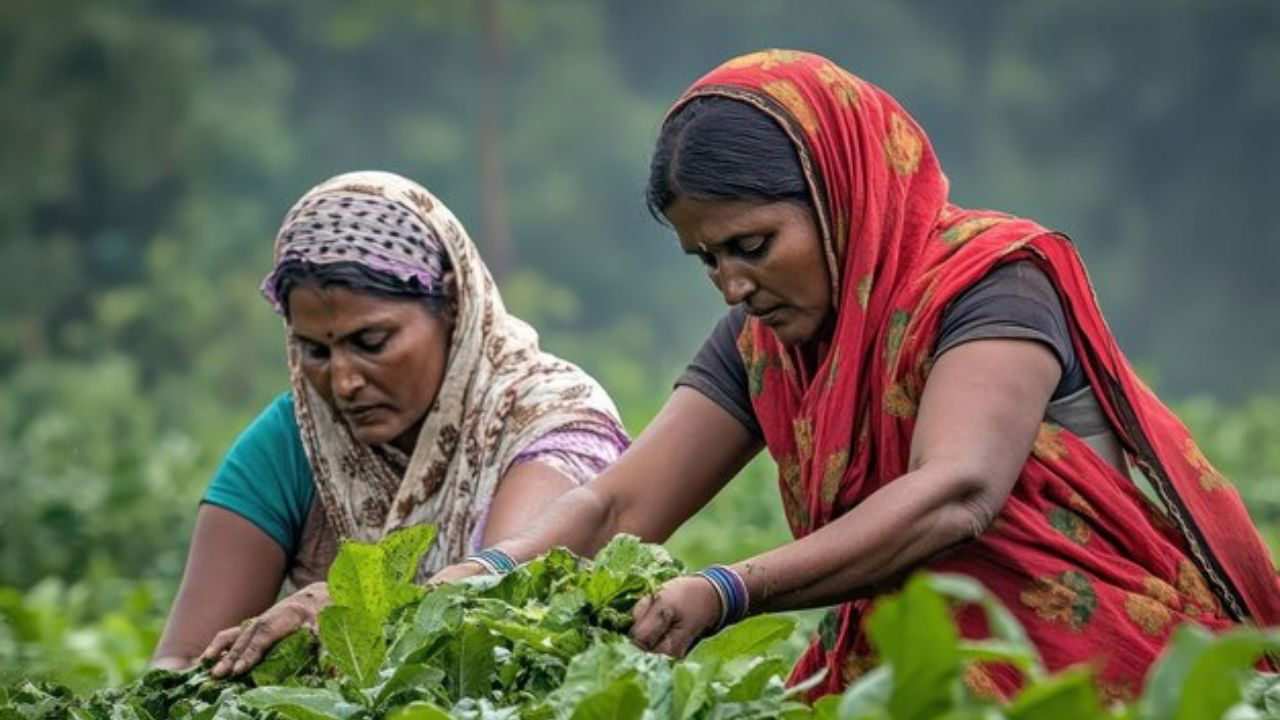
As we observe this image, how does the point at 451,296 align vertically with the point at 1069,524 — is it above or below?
above

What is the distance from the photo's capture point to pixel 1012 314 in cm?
339

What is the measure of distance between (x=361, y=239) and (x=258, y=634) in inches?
44.0

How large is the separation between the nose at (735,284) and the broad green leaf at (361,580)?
2.09 feet

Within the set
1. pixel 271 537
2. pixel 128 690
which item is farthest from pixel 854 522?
pixel 271 537

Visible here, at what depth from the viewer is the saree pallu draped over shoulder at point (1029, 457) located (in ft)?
11.3

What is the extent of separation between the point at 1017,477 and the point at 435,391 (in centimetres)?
140

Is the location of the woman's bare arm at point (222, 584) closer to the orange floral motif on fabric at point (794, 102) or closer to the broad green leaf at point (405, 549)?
the broad green leaf at point (405, 549)

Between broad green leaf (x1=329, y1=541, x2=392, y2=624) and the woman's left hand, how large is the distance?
1.02ft

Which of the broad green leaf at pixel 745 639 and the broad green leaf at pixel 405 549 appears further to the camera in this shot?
the broad green leaf at pixel 405 549

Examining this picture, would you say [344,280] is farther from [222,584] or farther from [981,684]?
[981,684]

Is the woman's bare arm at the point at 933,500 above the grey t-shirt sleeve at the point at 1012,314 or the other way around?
the other way around

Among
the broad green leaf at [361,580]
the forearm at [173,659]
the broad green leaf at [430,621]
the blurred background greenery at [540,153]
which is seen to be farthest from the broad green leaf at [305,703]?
the blurred background greenery at [540,153]

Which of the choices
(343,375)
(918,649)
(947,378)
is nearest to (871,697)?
(918,649)

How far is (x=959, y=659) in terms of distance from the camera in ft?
7.27
